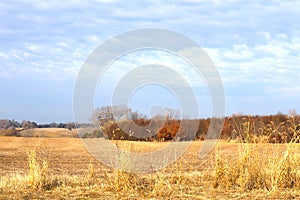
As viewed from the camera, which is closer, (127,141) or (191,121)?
(127,141)

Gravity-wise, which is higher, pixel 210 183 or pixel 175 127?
pixel 175 127

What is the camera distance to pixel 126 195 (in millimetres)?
7266

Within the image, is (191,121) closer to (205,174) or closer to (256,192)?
(205,174)

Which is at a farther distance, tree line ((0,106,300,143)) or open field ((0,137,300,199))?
tree line ((0,106,300,143))

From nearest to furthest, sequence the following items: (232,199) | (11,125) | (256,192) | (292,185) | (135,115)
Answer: (232,199), (256,192), (292,185), (135,115), (11,125)

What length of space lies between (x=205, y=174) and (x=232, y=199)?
2.29 m

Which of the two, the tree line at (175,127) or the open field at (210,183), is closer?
the open field at (210,183)

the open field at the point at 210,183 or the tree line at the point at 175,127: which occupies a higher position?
the tree line at the point at 175,127

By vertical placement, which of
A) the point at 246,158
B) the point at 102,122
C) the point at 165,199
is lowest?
the point at 165,199

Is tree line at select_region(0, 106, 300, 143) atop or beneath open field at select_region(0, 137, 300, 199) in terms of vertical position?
atop

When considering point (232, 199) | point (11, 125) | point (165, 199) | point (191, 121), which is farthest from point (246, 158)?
point (11, 125)

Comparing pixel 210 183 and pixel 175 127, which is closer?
pixel 210 183

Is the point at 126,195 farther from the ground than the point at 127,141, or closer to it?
closer to it

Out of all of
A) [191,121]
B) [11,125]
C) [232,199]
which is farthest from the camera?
[11,125]
